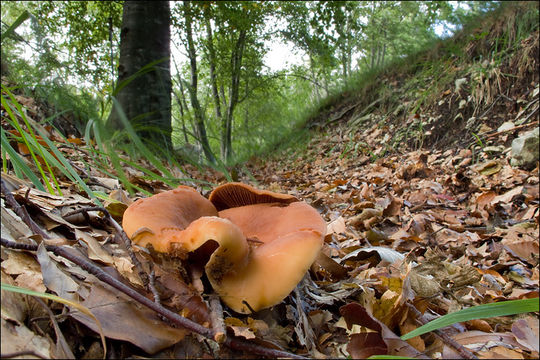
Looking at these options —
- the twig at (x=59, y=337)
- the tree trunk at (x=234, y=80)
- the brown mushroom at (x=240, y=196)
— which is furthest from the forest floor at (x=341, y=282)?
the tree trunk at (x=234, y=80)

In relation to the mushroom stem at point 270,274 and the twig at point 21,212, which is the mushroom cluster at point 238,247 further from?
the twig at point 21,212

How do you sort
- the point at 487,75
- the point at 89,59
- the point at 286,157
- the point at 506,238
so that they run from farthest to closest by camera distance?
the point at 89,59 < the point at 286,157 < the point at 487,75 < the point at 506,238

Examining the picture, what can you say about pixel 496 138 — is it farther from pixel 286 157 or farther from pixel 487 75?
pixel 286 157

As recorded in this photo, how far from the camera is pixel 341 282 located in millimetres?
1235

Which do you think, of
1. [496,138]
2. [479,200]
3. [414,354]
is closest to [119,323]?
[414,354]

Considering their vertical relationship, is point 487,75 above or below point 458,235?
above

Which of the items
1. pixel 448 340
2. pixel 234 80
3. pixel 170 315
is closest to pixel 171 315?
pixel 170 315

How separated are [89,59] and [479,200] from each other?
8.88 meters

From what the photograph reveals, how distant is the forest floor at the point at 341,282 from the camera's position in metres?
0.71

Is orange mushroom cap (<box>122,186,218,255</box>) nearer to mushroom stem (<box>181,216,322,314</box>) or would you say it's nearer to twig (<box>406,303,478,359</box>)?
mushroom stem (<box>181,216,322,314</box>)

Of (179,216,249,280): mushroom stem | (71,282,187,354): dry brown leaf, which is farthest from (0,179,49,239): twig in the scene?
(179,216,249,280): mushroom stem

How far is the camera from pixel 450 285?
1390 millimetres

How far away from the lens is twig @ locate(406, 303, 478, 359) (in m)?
0.82

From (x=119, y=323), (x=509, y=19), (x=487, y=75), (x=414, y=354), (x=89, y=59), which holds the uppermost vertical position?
(x=89, y=59)
